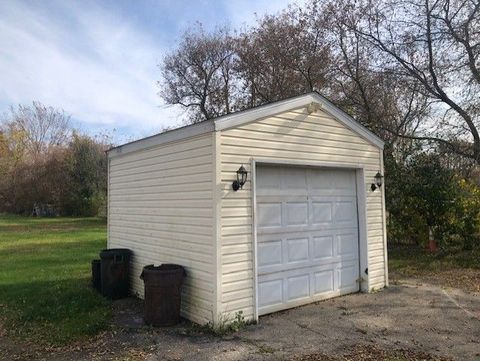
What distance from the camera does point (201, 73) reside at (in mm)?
22156

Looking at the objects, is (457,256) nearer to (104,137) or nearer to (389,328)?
(389,328)

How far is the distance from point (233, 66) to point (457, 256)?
1451 centimetres

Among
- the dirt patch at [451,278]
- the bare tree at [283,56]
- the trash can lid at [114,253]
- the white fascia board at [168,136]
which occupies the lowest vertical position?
the dirt patch at [451,278]

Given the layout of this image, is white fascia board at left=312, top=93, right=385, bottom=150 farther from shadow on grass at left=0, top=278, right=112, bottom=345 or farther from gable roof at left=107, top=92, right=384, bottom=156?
shadow on grass at left=0, top=278, right=112, bottom=345

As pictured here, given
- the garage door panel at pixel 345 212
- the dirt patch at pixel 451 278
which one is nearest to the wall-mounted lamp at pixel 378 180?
the garage door panel at pixel 345 212

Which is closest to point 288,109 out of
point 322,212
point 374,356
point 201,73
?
point 322,212

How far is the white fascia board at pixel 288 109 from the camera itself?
5324mm

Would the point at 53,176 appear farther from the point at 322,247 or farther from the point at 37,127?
the point at 322,247

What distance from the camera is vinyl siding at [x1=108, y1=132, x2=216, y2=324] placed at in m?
5.32

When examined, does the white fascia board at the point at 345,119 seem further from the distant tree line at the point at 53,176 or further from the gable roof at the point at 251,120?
the distant tree line at the point at 53,176

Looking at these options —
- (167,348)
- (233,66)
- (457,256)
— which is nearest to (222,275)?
(167,348)

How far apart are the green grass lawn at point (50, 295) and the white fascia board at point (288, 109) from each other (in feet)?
10.5

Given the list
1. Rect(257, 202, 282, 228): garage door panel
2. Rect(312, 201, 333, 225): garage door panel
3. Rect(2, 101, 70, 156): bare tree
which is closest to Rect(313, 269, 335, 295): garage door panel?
Rect(312, 201, 333, 225): garage door panel

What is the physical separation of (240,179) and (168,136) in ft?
4.79
